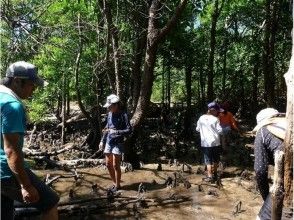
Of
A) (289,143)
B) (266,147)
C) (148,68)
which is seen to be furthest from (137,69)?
(289,143)

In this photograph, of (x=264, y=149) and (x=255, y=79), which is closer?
(x=264, y=149)

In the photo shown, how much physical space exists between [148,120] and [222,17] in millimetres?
7473

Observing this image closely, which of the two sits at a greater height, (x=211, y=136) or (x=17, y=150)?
(x=17, y=150)

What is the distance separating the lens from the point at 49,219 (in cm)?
409

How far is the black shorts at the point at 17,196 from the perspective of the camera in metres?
3.81

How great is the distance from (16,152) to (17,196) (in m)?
0.43

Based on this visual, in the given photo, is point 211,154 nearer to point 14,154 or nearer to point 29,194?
point 29,194

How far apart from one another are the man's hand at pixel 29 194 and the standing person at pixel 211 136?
19.2 feet

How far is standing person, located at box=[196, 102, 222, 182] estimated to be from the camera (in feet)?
30.4

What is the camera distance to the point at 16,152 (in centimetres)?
364

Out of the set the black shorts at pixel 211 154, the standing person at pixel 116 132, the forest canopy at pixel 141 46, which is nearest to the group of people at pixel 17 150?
the forest canopy at pixel 141 46

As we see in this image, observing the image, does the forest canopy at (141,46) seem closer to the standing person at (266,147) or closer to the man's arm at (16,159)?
the man's arm at (16,159)

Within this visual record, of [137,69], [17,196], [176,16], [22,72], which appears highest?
[176,16]

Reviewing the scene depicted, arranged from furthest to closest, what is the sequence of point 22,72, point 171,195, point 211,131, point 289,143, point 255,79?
1. point 255,79
2. point 211,131
3. point 171,195
4. point 22,72
5. point 289,143
